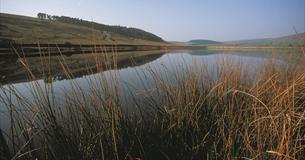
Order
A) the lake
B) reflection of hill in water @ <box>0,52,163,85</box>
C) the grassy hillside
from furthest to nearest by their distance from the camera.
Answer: the grassy hillside, reflection of hill in water @ <box>0,52,163,85</box>, the lake

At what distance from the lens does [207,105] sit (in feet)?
10.4

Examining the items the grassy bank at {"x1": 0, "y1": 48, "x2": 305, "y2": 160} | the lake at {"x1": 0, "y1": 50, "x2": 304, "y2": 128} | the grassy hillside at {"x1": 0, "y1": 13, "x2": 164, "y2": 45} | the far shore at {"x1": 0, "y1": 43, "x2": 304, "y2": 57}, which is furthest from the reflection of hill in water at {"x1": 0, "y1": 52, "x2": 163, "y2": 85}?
the grassy hillside at {"x1": 0, "y1": 13, "x2": 164, "y2": 45}

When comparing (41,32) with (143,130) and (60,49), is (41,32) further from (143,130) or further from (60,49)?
(143,130)

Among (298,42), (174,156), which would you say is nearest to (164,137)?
(174,156)

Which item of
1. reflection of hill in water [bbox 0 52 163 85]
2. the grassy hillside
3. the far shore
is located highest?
the grassy hillside

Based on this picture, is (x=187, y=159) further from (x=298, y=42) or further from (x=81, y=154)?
(x=298, y=42)

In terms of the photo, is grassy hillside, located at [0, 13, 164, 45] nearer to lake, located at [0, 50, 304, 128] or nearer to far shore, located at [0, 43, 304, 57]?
far shore, located at [0, 43, 304, 57]

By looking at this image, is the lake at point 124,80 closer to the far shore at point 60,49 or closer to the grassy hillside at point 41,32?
the far shore at point 60,49

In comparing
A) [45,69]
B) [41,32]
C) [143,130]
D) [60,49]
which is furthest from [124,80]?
[41,32]

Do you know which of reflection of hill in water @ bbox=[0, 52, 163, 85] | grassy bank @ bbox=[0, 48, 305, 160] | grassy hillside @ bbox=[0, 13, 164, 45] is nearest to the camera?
grassy bank @ bbox=[0, 48, 305, 160]

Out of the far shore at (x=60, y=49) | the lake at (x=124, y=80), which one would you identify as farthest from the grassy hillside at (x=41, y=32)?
the lake at (x=124, y=80)

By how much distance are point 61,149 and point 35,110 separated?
367mm

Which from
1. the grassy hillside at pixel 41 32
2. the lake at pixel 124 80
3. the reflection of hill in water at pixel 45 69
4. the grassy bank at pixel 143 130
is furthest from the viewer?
the grassy hillside at pixel 41 32

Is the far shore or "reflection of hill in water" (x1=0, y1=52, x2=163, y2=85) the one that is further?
"reflection of hill in water" (x1=0, y1=52, x2=163, y2=85)
